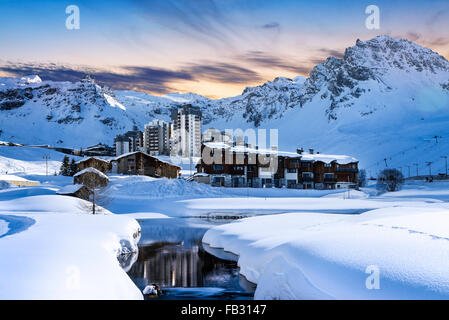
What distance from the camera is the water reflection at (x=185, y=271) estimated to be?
1956cm

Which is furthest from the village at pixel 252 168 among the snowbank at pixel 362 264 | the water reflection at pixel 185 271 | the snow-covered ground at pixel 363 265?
the snowbank at pixel 362 264

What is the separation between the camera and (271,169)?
9606 cm

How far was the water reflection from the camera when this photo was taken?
1956cm

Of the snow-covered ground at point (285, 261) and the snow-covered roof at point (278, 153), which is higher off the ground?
the snow-covered roof at point (278, 153)

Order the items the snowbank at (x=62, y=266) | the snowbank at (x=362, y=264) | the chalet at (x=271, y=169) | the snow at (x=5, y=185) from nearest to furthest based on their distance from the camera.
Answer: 1. the snowbank at (x=62, y=266)
2. the snowbank at (x=362, y=264)
3. the snow at (x=5, y=185)
4. the chalet at (x=271, y=169)

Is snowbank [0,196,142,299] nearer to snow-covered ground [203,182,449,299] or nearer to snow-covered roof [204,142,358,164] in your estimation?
snow-covered ground [203,182,449,299]

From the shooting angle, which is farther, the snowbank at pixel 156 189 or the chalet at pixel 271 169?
the chalet at pixel 271 169

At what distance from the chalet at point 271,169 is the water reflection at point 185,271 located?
5454 cm

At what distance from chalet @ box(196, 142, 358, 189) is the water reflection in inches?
2147

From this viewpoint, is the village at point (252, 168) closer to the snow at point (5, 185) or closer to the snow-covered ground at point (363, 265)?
the snow at point (5, 185)

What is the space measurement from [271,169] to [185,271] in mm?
72895

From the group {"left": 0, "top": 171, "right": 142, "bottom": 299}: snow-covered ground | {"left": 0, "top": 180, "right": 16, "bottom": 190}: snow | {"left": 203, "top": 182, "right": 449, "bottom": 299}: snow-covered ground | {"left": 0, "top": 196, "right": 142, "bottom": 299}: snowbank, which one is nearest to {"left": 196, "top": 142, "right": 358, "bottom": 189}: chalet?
{"left": 0, "top": 180, "right": 16, "bottom": 190}: snow

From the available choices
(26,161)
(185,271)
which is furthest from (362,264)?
(26,161)

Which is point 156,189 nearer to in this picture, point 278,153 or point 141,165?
point 141,165
